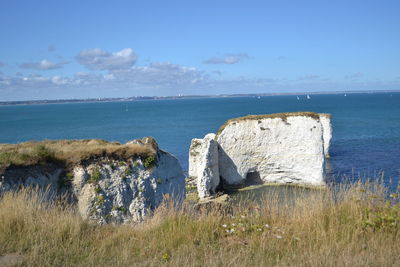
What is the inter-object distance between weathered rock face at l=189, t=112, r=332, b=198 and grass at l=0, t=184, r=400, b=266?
21789 mm

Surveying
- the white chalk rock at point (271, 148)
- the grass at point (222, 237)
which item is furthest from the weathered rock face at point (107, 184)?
the white chalk rock at point (271, 148)

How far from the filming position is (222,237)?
7.00m

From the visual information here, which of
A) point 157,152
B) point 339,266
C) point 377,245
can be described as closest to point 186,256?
point 339,266

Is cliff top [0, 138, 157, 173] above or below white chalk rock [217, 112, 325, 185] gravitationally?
above

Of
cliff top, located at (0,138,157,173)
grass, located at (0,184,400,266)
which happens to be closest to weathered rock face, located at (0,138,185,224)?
cliff top, located at (0,138,157,173)

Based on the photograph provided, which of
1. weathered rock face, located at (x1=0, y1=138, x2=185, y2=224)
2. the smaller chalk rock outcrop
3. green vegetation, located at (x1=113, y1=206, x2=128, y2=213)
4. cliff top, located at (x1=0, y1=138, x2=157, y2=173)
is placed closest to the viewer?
cliff top, located at (x1=0, y1=138, x2=157, y2=173)

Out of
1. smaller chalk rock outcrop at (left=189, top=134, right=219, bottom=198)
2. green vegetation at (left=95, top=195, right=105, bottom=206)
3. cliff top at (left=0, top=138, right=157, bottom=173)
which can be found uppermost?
cliff top at (left=0, top=138, right=157, bottom=173)

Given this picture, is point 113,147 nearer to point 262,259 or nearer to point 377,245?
point 262,259

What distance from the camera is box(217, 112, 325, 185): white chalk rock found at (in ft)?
96.6

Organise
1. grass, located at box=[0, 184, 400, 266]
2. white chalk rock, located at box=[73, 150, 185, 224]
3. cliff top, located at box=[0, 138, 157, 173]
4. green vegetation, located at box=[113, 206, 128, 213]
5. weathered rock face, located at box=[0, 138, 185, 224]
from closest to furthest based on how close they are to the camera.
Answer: grass, located at box=[0, 184, 400, 266]
cliff top, located at box=[0, 138, 157, 173]
weathered rock face, located at box=[0, 138, 185, 224]
white chalk rock, located at box=[73, 150, 185, 224]
green vegetation, located at box=[113, 206, 128, 213]

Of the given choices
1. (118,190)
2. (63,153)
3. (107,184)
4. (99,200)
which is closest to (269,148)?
(118,190)

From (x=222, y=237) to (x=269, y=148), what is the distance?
2394 centimetres

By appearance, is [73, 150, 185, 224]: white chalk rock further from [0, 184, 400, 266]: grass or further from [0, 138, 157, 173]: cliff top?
[0, 184, 400, 266]: grass

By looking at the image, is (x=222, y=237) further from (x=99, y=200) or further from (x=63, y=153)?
(x=63, y=153)
